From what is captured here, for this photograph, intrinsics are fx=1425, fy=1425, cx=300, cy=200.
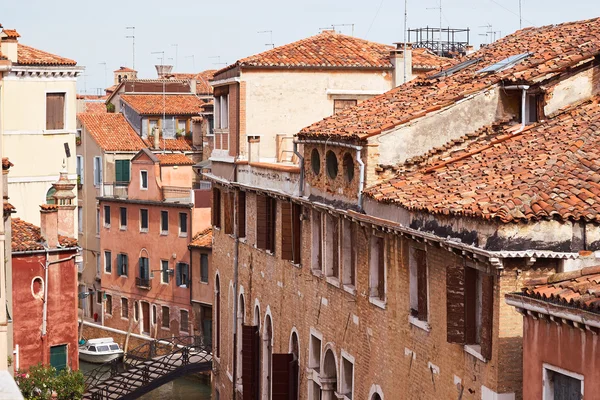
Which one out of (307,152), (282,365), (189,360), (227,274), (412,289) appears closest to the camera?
(412,289)

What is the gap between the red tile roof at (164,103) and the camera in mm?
60000

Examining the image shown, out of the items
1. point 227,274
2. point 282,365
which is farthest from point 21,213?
point 282,365

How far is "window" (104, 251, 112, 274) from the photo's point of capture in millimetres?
57031

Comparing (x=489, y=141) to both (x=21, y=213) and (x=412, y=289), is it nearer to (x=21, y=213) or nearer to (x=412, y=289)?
(x=412, y=289)

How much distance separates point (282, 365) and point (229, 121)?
7708 mm

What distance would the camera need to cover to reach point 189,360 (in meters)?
42.0

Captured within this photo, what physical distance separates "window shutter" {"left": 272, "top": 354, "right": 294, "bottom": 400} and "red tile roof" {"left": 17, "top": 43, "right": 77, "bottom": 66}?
12.2m

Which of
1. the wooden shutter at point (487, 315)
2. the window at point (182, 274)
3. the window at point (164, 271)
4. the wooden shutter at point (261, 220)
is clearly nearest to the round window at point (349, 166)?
the wooden shutter at point (487, 315)

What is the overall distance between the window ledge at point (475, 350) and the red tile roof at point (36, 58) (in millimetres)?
20919

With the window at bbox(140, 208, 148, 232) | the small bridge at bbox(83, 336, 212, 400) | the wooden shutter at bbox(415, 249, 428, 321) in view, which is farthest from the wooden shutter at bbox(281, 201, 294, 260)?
the window at bbox(140, 208, 148, 232)

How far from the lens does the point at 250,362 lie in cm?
3070

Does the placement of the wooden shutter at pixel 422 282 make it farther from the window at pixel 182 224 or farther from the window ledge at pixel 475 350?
the window at pixel 182 224

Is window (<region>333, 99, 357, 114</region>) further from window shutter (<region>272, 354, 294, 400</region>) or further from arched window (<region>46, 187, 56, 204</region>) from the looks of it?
arched window (<region>46, 187, 56, 204</region>)

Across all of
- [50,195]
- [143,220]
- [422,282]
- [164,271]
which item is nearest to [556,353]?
[422,282]
